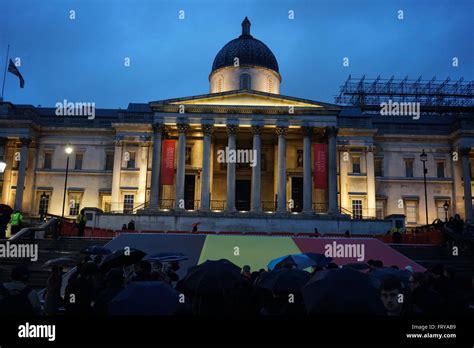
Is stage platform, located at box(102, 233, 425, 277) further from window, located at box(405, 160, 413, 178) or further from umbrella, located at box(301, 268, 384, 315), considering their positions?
window, located at box(405, 160, 413, 178)

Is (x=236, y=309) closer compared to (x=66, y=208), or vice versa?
(x=236, y=309)

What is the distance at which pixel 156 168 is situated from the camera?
128 ft

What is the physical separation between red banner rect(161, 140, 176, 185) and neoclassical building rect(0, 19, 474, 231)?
89 millimetres

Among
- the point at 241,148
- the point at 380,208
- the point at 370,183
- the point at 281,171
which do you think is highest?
the point at 241,148

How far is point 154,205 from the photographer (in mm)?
38188

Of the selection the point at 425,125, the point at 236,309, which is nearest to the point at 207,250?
the point at 236,309

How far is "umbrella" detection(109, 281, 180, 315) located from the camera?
5.20 meters

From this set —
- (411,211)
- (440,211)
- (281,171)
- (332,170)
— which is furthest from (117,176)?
(440,211)

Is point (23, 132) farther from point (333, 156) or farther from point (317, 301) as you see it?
point (317, 301)

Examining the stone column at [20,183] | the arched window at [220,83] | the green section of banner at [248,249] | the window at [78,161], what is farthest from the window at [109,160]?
the green section of banner at [248,249]

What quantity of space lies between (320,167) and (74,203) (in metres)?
25.0

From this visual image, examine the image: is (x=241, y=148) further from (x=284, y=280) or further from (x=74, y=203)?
(x=284, y=280)

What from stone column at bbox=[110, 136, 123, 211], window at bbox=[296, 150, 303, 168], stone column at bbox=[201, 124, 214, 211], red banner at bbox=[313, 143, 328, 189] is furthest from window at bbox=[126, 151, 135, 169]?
red banner at bbox=[313, 143, 328, 189]

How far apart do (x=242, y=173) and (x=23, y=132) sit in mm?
22310
